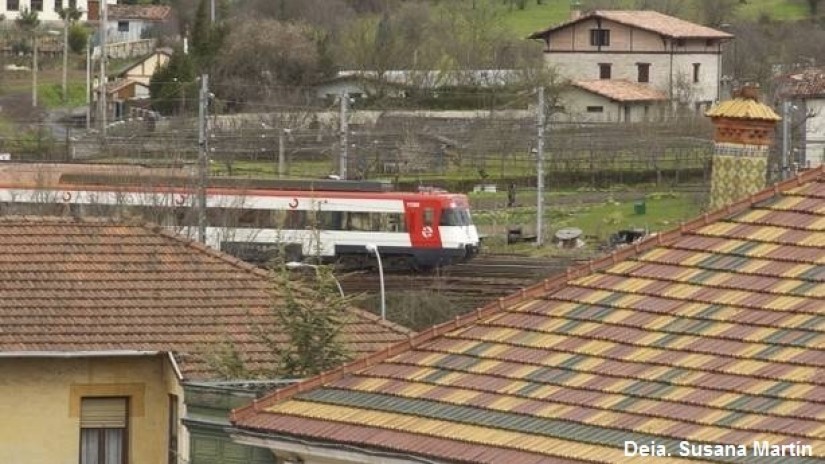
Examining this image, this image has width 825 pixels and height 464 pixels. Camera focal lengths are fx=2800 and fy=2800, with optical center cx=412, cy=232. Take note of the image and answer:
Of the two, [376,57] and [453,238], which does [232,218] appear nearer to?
[453,238]

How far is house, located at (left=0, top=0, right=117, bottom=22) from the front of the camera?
4407 inches

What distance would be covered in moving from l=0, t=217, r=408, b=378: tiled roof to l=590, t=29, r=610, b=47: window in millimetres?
70734

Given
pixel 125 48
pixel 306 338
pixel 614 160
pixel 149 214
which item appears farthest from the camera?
pixel 125 48

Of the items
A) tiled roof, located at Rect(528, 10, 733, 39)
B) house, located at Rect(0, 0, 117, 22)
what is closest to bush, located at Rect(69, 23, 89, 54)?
house, located at Rect(0, 0, 117, 22)

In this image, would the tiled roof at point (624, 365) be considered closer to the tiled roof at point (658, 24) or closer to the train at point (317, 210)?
the train at point (317, 210)

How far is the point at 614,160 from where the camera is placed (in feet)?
257

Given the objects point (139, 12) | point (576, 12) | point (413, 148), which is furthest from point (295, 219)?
point (139, 12)

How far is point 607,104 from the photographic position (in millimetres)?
89625

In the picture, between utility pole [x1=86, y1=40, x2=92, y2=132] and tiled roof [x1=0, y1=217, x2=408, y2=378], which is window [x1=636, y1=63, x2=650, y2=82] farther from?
tiled roof [x1=0, y1=217, x2=408, y2=378]

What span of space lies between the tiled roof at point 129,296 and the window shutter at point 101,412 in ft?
1.51

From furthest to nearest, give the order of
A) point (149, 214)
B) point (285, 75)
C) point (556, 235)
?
point (285, 75)
point (556, 235)
point (149, 214)

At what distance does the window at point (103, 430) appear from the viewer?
22375 millimetres

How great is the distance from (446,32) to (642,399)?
90412 millimetres

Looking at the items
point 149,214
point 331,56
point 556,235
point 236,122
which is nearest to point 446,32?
point 331,56
